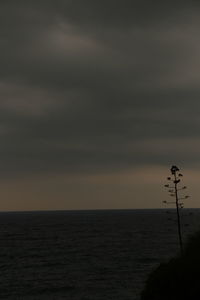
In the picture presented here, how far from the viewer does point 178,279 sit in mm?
31953

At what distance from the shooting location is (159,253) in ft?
318

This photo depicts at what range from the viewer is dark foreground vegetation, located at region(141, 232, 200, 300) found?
30.6 metres

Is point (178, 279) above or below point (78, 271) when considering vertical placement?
above

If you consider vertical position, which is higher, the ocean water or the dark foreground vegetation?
the dark foreground vegetation

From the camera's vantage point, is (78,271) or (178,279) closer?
(178,279)

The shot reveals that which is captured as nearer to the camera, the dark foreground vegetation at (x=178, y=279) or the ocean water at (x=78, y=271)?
the dark foreground vegetation at (x=178, y=279)

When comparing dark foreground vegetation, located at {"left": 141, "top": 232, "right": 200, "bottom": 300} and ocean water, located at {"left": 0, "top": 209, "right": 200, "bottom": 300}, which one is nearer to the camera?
dark foreground vegetation, located at {"left": 141, "top": 232, "right": 200, "bottom": 300}

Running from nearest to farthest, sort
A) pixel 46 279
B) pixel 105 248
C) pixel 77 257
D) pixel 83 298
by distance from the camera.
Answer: pixel 83 298
pixel 46 279
pixel 77 257
pixel 105 248

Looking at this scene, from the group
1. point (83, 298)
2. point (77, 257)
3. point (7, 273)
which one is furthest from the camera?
point (77, 257)

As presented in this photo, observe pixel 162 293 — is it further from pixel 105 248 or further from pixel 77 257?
pixel 105 248

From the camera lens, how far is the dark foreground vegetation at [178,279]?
1204 inches

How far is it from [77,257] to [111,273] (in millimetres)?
24787

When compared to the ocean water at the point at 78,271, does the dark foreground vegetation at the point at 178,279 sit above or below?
above

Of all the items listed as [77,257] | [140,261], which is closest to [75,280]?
[140,261]
